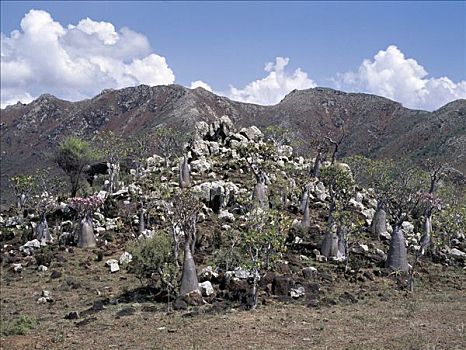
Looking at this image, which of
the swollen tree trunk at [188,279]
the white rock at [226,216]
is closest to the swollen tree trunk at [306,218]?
the white rock at [226,216]

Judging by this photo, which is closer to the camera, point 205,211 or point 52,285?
point 52,285

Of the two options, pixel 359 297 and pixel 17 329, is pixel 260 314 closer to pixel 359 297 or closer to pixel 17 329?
pixel 359 297

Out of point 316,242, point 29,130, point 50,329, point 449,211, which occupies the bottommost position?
point 50,329

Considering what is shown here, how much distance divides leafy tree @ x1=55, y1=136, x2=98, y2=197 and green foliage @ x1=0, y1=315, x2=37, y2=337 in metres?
31.4

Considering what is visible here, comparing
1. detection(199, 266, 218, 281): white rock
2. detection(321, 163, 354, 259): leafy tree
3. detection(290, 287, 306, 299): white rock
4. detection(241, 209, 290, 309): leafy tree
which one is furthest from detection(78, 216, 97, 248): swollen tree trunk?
detection(290, 287, 306, 299): white rock

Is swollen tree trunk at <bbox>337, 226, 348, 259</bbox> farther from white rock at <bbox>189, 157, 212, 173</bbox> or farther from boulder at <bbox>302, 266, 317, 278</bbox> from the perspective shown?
white rock at <bbox>189, 157, 212, 173</bbox>

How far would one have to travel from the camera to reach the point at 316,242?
31.0 metres

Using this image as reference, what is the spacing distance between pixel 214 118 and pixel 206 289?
142 metres

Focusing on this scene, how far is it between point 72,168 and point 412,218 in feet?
107

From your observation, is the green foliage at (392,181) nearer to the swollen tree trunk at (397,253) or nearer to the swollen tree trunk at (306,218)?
the swollen tree trunk at (397,253)

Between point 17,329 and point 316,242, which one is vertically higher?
point 316,242

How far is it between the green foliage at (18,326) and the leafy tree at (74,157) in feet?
103

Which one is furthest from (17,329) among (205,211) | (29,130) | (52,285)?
(29,130)

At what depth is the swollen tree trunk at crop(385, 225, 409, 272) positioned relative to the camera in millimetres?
26484
